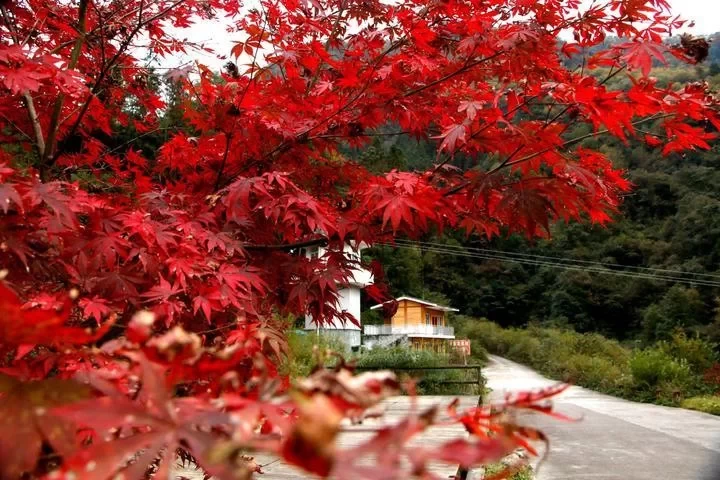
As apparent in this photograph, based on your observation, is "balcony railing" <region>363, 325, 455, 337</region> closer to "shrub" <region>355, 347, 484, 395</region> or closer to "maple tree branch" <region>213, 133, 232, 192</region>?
"shrub" <region>355, 347, 484, 395</region>

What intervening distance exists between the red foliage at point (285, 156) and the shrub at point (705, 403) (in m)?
9.99

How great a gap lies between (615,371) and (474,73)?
50.8 feet

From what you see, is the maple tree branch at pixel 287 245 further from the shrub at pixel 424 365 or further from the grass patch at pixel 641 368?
the shrub at pixel 424 365

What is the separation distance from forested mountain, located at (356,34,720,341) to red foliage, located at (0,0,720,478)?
22.8m

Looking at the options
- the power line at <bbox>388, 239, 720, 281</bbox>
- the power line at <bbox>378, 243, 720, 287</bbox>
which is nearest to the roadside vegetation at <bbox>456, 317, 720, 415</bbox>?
the power line at <bbox>378, 243, 720, 287</bbox>

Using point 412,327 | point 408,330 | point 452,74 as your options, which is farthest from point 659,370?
point 412,327

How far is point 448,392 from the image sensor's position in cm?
1161

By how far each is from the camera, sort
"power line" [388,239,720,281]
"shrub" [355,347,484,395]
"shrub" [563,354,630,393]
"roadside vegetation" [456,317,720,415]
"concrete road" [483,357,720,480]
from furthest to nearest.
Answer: "power line" [388,239,720,281] < "shrub" [563,354,630,393] < "roadside vegetation" [456,317,720,415] < "shrub" [355,347,484,395] < "concrete road" [483,357,720,480]

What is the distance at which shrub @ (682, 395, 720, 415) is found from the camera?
1033 centimetres

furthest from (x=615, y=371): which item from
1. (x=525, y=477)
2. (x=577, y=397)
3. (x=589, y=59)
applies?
(x=589, y=59)

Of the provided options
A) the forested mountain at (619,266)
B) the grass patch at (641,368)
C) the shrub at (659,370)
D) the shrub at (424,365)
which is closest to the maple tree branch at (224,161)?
the grass patch at (641,368)

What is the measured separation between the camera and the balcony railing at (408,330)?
2492cm

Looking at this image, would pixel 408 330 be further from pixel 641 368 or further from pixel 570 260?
pixel 570 260

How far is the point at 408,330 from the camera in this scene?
85.7 ft
